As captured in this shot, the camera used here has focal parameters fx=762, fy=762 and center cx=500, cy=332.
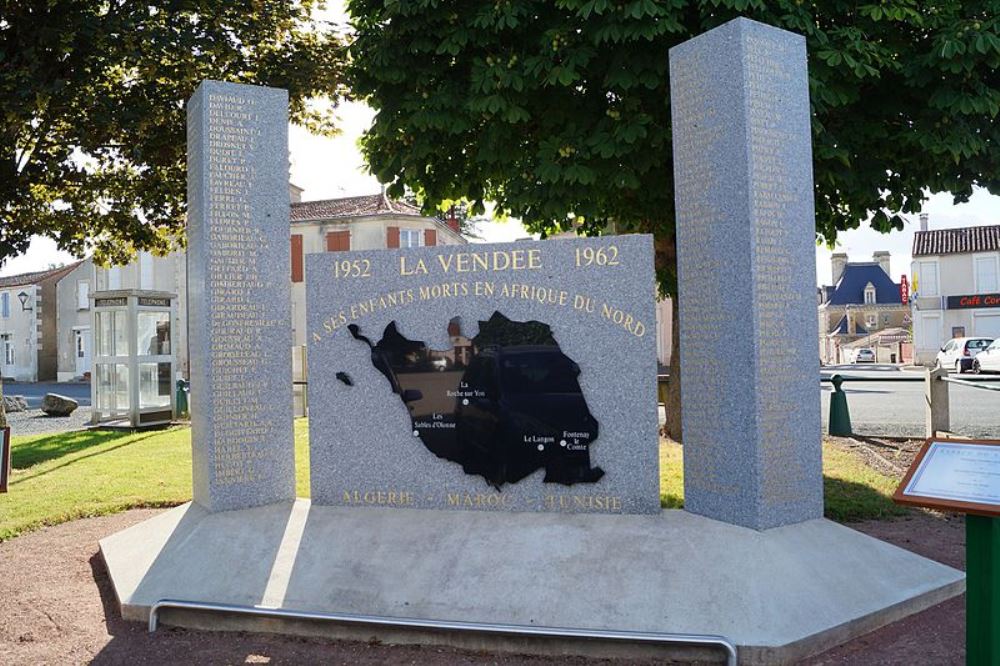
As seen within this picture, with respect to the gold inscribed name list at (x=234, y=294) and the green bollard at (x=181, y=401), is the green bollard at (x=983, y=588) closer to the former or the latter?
the gold inscribed name list at (x=234, y=294)

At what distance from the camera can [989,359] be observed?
28.9 metres

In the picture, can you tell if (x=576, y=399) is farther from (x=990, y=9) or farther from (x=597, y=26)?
(x=990, y=9)

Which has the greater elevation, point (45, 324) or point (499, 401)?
point (45, 324)

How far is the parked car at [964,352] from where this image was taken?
30594 mm

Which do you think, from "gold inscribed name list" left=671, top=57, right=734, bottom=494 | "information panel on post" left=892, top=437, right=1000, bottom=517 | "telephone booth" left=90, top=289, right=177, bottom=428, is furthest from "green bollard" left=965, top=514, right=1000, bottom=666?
"telephone booth" left=90, top=289, right=177, bottom=428

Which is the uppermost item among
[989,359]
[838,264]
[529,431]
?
[838,264]

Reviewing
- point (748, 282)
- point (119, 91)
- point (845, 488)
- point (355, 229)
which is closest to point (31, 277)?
point (355, 229)

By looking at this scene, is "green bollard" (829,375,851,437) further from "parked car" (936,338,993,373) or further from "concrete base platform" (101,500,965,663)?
"parked car" (936,338,993,373)

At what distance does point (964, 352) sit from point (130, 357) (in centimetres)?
3074

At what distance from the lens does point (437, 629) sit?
4.93 m

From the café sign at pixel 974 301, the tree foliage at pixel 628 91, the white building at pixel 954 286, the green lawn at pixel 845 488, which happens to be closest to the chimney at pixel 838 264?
the white building at pixel 954 286

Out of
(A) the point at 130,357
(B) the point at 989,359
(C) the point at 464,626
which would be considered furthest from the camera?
(B) the point at 989,359

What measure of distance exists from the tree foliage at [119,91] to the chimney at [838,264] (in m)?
72.0

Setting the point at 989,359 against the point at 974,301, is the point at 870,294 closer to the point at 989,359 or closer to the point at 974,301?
the point at 974,301
